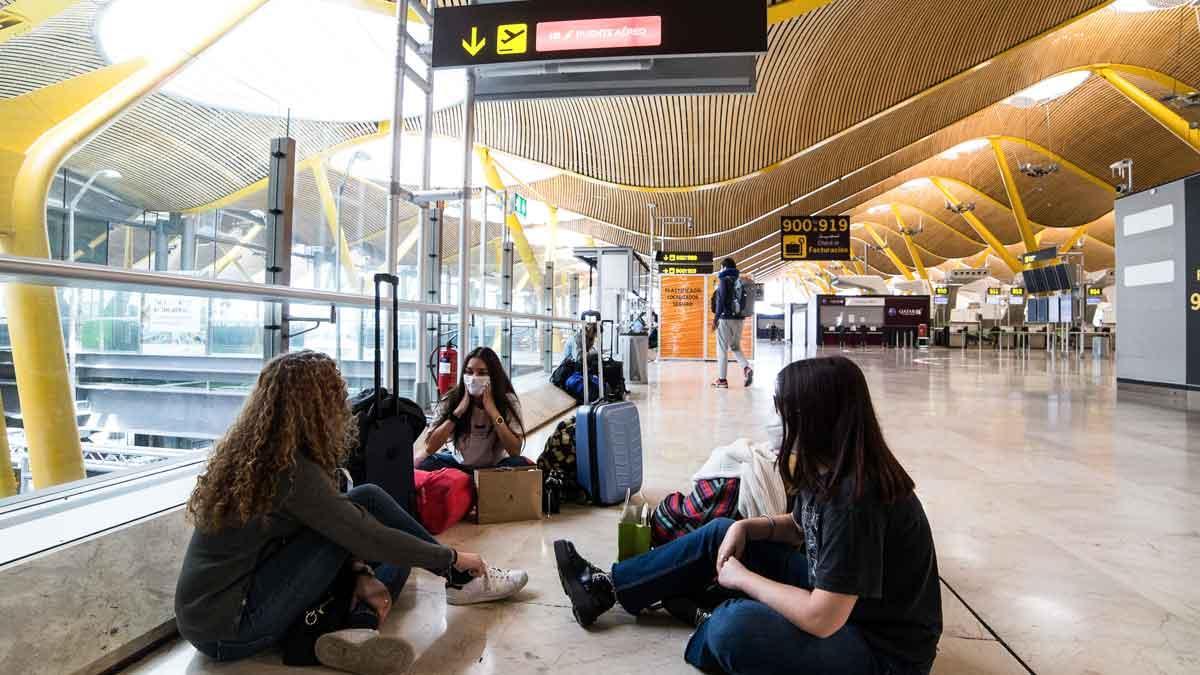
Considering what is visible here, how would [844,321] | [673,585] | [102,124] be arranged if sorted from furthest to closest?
1. [844,321]
2. [102,124]
3. [673,585]

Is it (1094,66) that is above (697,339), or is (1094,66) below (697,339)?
above

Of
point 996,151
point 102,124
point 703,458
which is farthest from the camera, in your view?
point 996,151

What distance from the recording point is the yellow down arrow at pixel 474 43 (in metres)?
3.97

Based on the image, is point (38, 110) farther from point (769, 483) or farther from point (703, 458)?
point (769, 483)

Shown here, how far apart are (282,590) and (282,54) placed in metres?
16.3

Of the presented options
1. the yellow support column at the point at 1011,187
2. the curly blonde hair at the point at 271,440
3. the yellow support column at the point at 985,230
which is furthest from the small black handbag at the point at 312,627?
the yellow support column at the point at 985,230

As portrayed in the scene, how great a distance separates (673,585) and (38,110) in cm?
718

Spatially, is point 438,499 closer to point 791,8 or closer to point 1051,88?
point 791,8

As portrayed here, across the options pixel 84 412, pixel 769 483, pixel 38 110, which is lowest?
pixel 769 483

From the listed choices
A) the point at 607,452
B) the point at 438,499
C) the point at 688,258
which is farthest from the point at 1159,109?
the point at 438,499

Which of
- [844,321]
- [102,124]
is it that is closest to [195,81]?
[102,124]

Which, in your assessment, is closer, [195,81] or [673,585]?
[673,585]

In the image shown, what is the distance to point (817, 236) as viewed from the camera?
2233 cm

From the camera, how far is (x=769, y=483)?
2.53m
